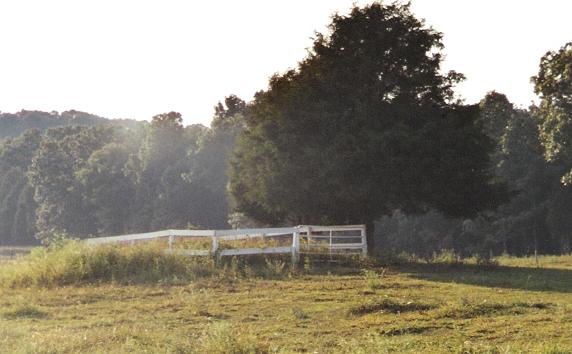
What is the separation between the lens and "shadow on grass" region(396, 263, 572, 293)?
2022 cm

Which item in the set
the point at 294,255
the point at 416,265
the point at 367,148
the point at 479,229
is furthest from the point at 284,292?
the point at 479,229

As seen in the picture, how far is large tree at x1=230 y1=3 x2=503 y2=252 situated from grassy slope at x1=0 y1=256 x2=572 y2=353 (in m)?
8.15

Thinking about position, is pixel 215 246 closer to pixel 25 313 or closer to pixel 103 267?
pixel 103 267

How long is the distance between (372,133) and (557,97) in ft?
65.5

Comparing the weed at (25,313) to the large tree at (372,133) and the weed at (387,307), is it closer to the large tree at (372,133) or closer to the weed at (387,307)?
the weed at (387,307)

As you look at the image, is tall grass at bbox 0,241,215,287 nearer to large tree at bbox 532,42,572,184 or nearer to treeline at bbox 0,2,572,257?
treeline at bbox 0,2,572,257

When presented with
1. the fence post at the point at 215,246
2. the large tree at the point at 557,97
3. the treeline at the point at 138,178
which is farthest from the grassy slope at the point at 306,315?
the treeline at the point at 138,178

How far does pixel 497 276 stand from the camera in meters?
23.1

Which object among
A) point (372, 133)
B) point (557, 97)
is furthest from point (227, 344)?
point (557, 97)

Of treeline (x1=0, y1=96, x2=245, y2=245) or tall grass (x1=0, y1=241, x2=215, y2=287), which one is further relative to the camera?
treeline (x1=0, y1=96, x2=245, y2=245)

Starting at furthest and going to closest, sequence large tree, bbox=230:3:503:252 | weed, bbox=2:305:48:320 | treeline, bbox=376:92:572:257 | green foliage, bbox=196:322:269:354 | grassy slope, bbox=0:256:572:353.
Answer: treeline, bbox=376:92:572:257 < large tree, bbox=230:3:503:252 < weed, bbox=2:305:48:320 < grassy slope, bbox=0:256:572:353 < green foliage, bbox=196:322:269:354

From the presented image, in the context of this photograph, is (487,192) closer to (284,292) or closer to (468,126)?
(468,126)

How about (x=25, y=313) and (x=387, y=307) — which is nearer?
(x=387, y=307)

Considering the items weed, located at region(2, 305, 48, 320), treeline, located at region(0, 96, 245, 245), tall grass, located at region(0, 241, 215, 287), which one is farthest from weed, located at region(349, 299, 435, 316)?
treeline, located at region(0, 96, 245, 245)
